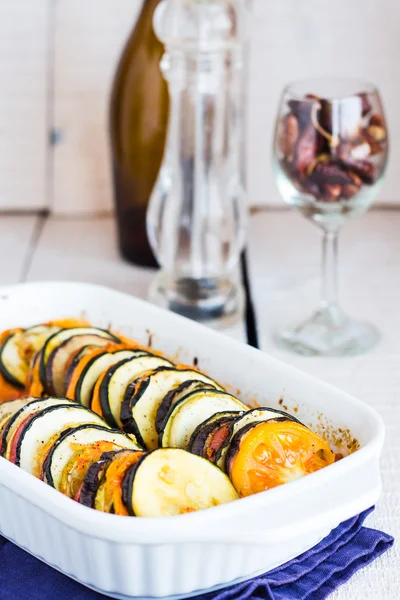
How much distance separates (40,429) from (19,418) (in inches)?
1.4

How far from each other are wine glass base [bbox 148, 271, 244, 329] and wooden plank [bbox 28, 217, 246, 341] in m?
0.03

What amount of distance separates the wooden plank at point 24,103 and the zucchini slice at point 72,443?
1.09m

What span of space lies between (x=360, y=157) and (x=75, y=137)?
74 cm

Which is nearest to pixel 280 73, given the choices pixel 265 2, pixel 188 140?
pixel 265 2

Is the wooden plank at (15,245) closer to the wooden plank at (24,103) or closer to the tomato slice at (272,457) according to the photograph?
the wooden plank at (24,103)

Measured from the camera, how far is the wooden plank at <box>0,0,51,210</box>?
167cm

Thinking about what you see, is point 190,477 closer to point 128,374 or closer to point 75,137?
point 128,374

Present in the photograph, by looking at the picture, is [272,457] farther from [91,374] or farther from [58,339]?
[58,339]

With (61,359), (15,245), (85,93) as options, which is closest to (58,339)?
(61,359)

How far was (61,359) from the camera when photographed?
93 centimetres

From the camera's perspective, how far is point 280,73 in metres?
1.70

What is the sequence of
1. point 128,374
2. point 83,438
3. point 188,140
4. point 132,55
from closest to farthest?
1. point 83,438
2. point 128,374
3. point 188,140
4. point 132,55

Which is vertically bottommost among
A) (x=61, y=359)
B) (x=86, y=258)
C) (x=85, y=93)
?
(x=86, y=258)

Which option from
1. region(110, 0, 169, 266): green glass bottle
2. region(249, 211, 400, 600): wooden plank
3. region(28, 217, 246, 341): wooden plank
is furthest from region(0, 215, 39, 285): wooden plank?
region(249, 211, 400, 600): wooden plank
